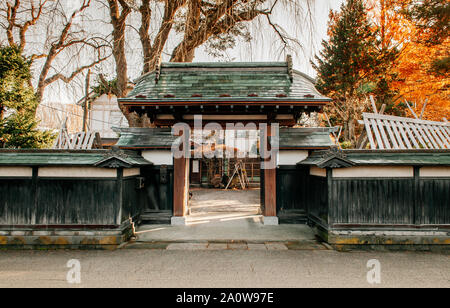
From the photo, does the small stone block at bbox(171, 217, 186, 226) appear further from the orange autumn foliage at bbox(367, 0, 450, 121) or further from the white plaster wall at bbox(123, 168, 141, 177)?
the orange autumn foliage at bbox(367, 0, 450, 121)

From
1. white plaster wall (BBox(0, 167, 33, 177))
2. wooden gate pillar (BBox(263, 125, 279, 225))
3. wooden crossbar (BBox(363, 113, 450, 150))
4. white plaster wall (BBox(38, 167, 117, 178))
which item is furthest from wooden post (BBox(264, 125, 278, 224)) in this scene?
white plaster wall (BBox(0, 167, 33, 177))

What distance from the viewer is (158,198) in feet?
23.4

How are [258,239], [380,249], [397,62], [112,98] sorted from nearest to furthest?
[380,249] < [258,239] < [397,62] < [112,98]

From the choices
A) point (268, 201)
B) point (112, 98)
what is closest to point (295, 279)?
point (268, 201)

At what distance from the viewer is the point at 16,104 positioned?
28.3 feet

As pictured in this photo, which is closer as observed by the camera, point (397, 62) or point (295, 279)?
point (295, 279)

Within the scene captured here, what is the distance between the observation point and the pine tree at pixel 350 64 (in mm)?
16969

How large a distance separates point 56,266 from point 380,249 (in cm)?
650

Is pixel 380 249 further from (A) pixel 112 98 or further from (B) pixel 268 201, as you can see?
(A) pixel 112 98

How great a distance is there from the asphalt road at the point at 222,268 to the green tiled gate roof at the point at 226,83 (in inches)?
147

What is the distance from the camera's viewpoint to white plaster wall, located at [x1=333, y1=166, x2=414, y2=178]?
541cm

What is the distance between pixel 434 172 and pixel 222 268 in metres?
5.18

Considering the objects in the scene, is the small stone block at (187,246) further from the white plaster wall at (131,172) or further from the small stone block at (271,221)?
the small stone block at (271,221)

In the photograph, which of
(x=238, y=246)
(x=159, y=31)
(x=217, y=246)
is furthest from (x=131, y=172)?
(x=159, y=31)
